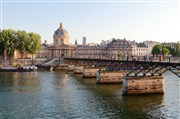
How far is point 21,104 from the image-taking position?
4325 cm

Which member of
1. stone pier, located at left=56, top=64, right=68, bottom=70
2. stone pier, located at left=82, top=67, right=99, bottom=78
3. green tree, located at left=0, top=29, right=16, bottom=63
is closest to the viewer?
stone pier, located at left=82, top=67, right=99, bottom=78

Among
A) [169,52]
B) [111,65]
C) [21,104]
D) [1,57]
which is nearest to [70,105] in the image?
[21,104]

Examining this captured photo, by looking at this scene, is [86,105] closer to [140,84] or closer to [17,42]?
[140,84]

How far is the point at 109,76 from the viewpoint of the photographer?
6831cm

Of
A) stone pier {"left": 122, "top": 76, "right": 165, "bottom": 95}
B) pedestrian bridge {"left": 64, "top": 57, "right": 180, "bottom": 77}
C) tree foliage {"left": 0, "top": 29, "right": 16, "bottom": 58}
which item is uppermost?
tree foliage {"left": 0, "top": 29, "right": 16, "bottom": 58}

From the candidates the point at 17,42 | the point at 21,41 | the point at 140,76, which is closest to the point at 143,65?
the point at 140,76

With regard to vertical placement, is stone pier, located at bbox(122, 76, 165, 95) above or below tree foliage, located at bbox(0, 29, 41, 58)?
below

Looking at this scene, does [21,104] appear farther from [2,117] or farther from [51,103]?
[2,117]

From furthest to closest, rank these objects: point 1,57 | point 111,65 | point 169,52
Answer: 1. point 169,52
2. point 1,57
3. point 111,65

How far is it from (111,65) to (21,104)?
2931 cm

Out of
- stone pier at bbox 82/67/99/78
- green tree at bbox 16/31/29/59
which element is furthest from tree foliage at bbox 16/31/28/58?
stone pier at bbox 82/67/99/78

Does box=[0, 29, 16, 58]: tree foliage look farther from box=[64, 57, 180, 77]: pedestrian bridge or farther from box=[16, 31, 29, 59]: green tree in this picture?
box=[64, 57, 180, 77]: pedestrian bridge

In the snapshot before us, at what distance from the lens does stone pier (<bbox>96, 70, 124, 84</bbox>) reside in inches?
2667

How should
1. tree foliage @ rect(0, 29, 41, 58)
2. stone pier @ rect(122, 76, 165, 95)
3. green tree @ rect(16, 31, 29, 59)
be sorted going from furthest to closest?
green tree @ rect(16, 31, 29, 59), tree foliage @ rect(0, 29, 41, 58), stone pier @ rect(122, 76, 165, 95)
